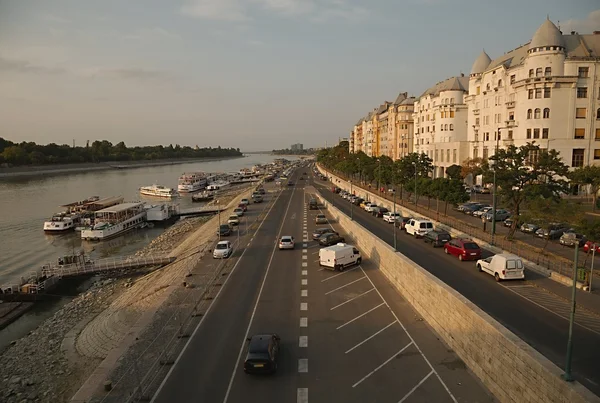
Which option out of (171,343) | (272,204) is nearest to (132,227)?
(272,204)

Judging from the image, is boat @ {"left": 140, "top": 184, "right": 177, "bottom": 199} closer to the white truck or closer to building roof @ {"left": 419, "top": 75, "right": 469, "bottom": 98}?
building roof @ {"left": 419, "top": 75, "right": 469, "bottom": 98}

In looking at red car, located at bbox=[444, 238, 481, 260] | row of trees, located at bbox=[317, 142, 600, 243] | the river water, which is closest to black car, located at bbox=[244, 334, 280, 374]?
red car, located at bbox=[444, 238, 481, 260]

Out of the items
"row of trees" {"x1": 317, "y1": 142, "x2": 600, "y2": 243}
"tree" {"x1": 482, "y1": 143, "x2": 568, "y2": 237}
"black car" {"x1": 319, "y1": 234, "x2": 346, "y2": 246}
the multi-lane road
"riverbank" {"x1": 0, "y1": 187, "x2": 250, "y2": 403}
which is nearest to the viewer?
the multi-lane road

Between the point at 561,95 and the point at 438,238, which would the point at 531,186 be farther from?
the point at 561,95

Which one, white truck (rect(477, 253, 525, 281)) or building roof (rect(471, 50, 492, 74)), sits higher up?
building roof (rect(471, 50, 492, 74))

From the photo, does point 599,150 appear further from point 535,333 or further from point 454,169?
point 535,333

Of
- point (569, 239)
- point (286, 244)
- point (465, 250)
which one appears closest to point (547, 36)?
point (569, 239)

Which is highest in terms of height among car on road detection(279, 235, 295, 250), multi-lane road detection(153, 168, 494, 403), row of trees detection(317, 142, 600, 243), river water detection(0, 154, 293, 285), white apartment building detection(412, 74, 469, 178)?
white apartment building detection(412, 74, 469, 178)
